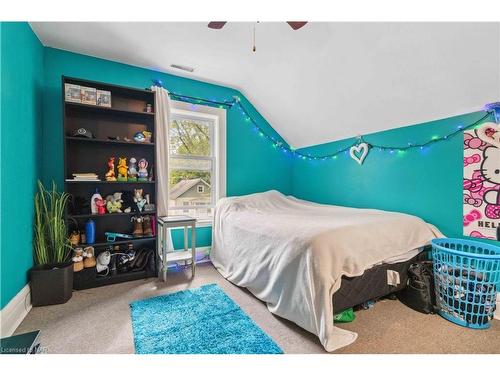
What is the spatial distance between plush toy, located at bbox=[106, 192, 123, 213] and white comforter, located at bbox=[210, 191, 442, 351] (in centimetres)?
120

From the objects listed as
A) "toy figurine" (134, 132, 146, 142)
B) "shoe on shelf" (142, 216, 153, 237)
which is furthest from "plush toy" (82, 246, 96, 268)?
"toy figurine" (134, 132, 146, 142)

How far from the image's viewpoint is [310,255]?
1.46m

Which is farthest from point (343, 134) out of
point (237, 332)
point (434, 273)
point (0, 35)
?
point (0, 35)

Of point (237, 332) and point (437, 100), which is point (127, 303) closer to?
point (237, 332)

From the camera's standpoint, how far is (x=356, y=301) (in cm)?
162

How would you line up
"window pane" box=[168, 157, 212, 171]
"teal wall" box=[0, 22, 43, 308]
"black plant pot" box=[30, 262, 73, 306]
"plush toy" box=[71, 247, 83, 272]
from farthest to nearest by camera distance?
"window pane" box=[168, 157, 212, 171] → "plush toy" box=[71, 247, 83, 272] → "black plant pot" box=[30, 262, 73, 306] → "teal wall" box=[0, 22, 43, 308]

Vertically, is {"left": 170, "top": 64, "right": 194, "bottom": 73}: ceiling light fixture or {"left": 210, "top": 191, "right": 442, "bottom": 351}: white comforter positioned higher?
{"left": 170, "top": 64, "right": 194, "bottom": 73}: ceiling light fixture

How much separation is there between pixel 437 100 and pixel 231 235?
2.31 metres

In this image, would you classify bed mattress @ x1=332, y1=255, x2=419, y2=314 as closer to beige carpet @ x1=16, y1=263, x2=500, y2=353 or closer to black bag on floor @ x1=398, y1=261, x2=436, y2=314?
black bag on floor @ x1=398, y1=261, x2=436, y2=314

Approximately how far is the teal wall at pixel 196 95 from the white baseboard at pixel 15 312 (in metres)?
1.08

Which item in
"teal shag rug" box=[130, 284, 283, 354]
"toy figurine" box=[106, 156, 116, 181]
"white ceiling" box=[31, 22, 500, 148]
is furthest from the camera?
"toy figurine" box=[106, 156, 116, 181]

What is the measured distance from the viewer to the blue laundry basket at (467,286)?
1566mm

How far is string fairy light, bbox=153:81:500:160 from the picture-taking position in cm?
203

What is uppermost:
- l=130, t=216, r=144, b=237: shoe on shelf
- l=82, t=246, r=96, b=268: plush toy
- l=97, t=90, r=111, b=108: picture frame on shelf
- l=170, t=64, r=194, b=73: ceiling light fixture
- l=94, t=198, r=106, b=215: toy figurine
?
l=170, t=64, r=194, b=73: ceiling light fixture
